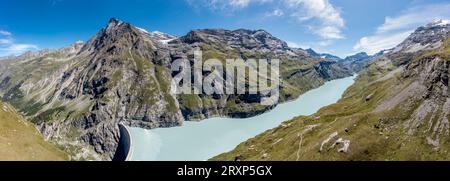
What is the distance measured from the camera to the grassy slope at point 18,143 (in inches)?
2810

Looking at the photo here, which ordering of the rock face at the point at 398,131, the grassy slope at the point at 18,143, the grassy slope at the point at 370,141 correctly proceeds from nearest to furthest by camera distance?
the grassy slope at the point at 18,143 < the grassy slope at the point at 370,141 < the rock face at the point at 398,131

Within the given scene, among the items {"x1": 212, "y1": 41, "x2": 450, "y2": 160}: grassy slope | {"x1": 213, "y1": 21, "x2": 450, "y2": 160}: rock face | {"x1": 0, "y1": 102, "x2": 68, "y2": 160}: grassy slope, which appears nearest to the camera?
{"x1": 0, "y1": 102, "x2": 68, "y2": 160}: grassy slope

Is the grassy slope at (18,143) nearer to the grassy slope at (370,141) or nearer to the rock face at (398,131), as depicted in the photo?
the rock face at (398,131)

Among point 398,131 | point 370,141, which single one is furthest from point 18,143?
point 398,131

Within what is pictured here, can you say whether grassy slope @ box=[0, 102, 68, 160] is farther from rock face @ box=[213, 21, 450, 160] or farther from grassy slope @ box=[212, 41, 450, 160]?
grassy slope @ box=[212, 41, 450, 160]

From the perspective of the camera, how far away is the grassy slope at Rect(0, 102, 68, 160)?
234 feet

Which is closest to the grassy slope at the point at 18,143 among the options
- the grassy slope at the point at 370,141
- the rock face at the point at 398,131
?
the rock face at the point at 398,131

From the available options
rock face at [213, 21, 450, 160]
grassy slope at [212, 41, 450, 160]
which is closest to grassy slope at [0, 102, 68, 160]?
rock face at [213, 21, 450, 160]

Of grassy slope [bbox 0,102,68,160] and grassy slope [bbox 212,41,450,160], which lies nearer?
grassy slope [bbox 0,102,68,160]

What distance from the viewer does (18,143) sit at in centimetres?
8062
